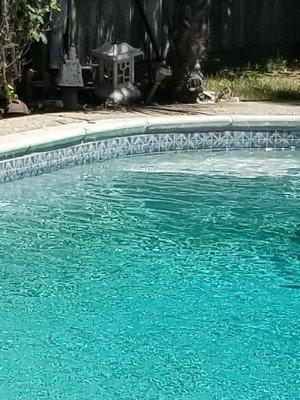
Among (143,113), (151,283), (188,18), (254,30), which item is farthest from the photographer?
(254,30)

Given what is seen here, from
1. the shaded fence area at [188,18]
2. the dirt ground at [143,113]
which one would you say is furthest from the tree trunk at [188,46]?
the dirt ground at [143,113]

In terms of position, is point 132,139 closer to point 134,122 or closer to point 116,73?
point 134,122

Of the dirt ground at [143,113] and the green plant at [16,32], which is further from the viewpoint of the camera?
the green plant at [16,32]

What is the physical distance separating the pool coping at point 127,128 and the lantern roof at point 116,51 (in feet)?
3.82

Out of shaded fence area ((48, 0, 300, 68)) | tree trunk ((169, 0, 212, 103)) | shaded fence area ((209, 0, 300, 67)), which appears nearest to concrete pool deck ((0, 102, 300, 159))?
tree trunk ((169, 0, 212, 103))

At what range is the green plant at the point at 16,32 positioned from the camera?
30.8 ft

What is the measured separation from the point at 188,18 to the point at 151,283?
547 cm

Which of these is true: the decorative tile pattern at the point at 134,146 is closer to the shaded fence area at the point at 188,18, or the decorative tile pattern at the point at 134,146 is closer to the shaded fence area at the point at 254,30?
the shaded fence area at the point at 188,18

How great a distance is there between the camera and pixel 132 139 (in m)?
9.25

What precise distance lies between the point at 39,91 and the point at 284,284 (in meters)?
5.50

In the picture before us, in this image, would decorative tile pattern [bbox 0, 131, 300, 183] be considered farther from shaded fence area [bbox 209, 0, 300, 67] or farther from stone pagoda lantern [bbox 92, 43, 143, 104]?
shaded fence area [bbox 209, 0, 300, 67]

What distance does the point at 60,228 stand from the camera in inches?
276

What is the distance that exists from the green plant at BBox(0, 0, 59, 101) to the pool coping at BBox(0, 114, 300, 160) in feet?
3.47

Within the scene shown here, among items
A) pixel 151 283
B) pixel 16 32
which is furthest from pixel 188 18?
pixel 151 283
